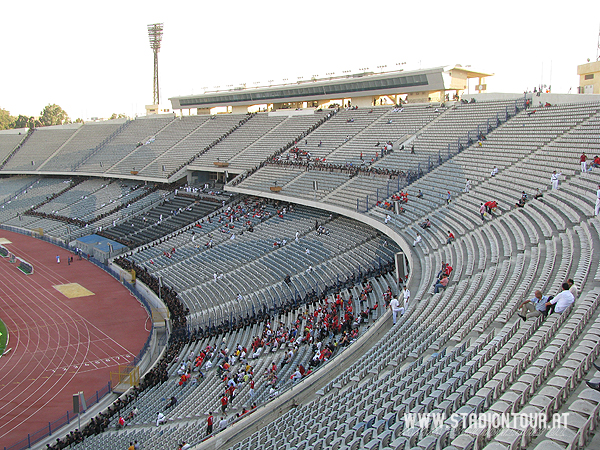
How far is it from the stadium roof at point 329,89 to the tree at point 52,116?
61.7 metres

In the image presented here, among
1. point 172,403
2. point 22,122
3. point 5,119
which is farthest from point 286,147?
point 5,119

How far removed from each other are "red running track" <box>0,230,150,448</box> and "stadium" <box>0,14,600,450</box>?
0.37ft

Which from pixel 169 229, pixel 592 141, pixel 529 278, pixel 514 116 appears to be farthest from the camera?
pixel 169 229

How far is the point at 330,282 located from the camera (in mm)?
21094

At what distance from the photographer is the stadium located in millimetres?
7336

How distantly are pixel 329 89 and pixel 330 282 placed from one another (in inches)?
1097

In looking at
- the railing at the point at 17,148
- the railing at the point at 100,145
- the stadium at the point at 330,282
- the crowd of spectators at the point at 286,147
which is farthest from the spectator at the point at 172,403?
the railing at the point at 17,148

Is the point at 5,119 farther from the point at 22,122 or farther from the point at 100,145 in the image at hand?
the point at 100,145

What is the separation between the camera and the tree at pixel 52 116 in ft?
349

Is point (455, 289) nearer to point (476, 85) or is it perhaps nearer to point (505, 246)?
point (505, 246)

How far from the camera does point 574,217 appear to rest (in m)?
14.5

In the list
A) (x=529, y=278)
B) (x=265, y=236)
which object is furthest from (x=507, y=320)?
(x=265, y=236)

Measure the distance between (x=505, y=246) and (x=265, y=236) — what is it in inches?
654

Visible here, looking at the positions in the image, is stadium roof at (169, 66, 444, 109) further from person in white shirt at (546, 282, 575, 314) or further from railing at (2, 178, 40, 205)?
person in white shirt at (546, 282, 575, 314)
